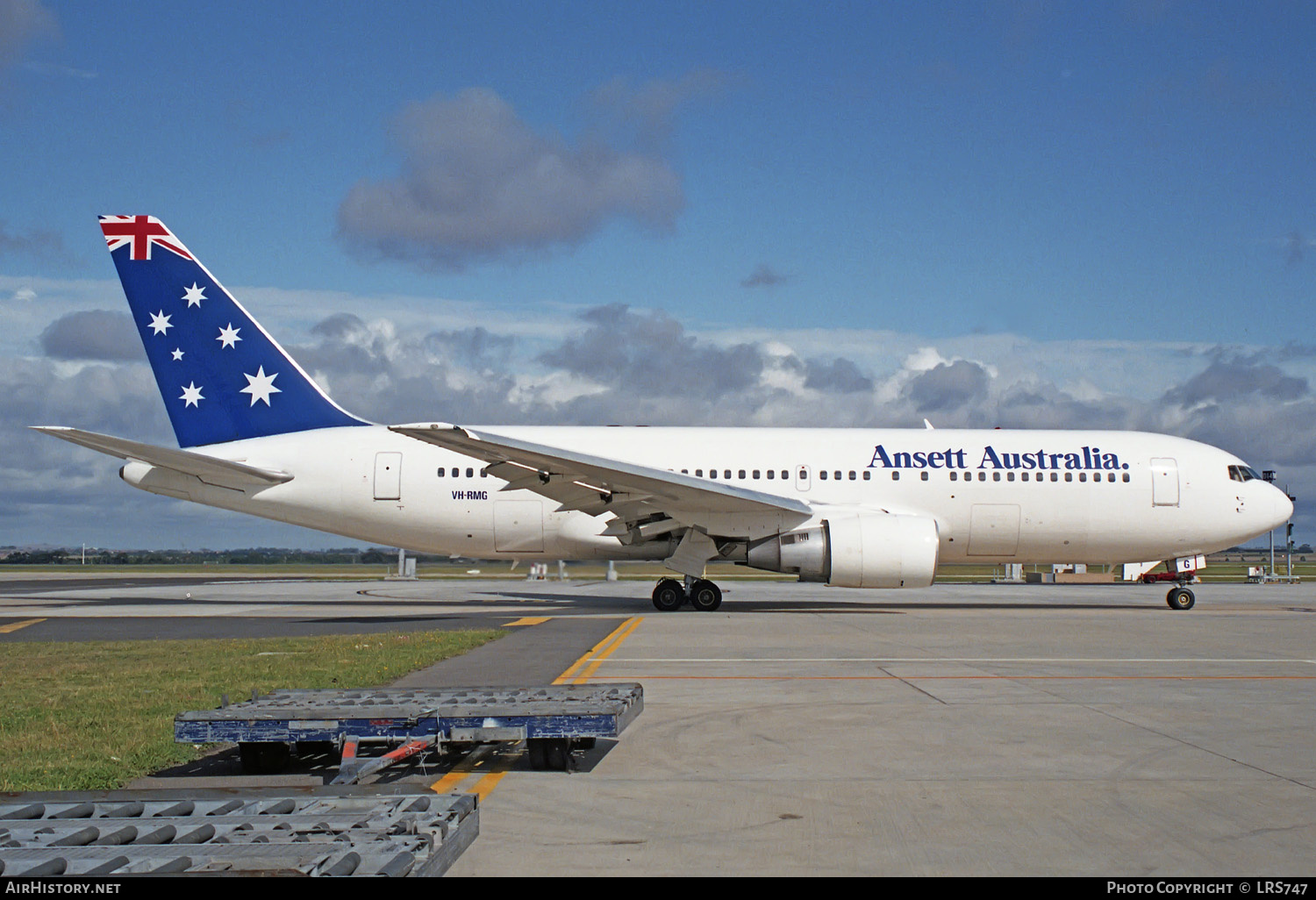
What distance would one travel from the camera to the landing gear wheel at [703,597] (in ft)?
67.4

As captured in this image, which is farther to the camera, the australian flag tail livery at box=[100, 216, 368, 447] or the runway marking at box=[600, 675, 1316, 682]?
the australian flag tail livery at box=[100, 216, 368, 447]

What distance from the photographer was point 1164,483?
71.3ft

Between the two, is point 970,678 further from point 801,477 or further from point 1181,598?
point 1181,598

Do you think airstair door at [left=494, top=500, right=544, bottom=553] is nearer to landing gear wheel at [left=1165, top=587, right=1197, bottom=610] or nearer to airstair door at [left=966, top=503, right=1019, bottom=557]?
airstair door at [left=966, top=503, right=1019, bottom=557]

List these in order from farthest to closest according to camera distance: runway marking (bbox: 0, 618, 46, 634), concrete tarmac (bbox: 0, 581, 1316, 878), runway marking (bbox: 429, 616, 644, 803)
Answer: runway marking (bbox: 0, 618, 46, 634)
runway marking (bbox: 429, 616, 644, 803)
concrete tarmac (bbox: 0, 581, 1316, 878)

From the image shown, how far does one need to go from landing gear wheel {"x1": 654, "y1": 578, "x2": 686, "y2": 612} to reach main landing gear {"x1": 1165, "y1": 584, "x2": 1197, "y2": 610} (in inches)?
405

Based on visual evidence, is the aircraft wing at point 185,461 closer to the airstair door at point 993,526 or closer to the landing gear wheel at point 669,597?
the landing gear wheel at point 669,597

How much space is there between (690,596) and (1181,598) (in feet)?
34.0

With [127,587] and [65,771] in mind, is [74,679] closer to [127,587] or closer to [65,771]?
[65,771]

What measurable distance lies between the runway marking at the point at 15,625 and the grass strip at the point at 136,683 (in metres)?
2.84

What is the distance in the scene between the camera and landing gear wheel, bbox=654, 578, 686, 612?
20.5m

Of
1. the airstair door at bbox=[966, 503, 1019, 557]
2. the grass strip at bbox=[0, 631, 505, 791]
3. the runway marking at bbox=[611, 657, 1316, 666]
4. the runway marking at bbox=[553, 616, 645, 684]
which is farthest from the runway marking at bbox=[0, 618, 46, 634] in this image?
the airstair door at bbox=[966, 503, 1019, 557]

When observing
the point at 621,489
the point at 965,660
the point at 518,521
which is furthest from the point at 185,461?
the point at 965,660

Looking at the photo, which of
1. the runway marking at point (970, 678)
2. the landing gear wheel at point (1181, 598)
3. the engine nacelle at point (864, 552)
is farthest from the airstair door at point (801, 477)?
the runway marking at point (970, 678)
